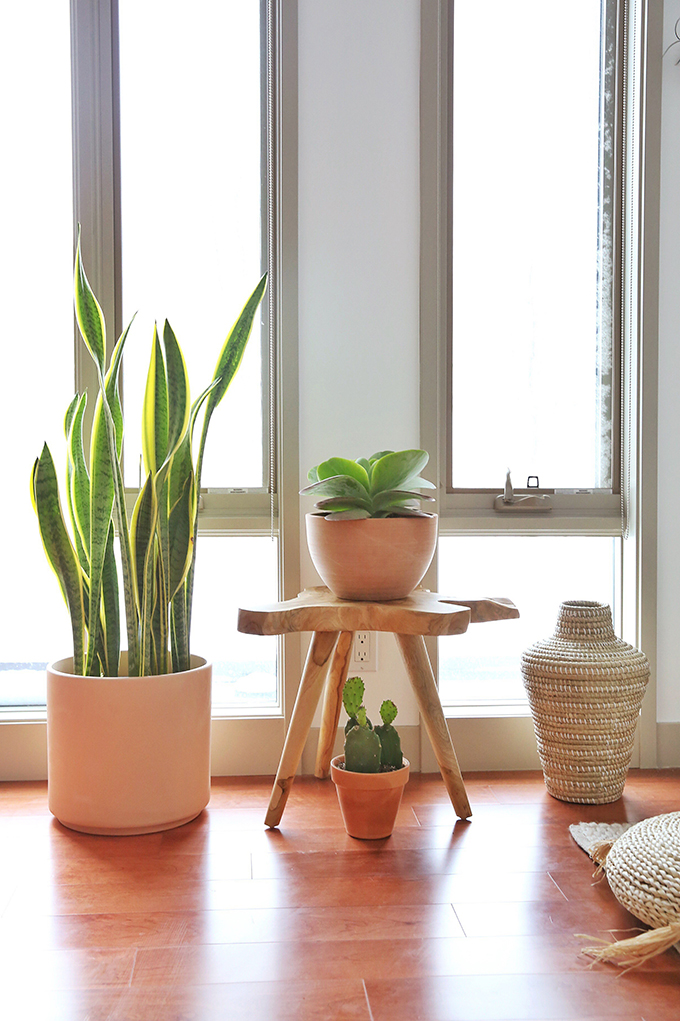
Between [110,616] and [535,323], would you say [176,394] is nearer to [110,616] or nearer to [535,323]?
[110,616]

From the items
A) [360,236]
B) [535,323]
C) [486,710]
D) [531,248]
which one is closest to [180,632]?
[486,710]

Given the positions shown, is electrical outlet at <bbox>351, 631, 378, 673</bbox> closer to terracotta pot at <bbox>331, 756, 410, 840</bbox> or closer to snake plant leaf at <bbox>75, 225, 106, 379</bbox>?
terracotta pot at <bbox>331, 756, 410, 840</bbox>

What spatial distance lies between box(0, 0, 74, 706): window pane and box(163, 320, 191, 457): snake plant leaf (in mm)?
507

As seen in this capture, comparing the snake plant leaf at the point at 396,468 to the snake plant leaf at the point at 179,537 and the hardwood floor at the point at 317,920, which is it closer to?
the snake plant leaf at the point at 179,537

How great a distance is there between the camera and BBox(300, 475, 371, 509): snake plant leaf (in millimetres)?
1577

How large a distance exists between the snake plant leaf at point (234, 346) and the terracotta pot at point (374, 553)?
1.16 feet

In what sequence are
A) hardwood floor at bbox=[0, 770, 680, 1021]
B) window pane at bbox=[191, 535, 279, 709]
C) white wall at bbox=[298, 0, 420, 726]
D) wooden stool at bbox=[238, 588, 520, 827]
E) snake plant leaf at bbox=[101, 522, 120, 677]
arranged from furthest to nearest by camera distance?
1. window pane at bbox=[191, 535, 279, 709]
2. white wall at bbox=[298, 0, 420, 726]
3. snake plant leaf at bbox=[101, 522, 120, 677]
4. wooden stool at bbox=[238, 588, 520, 827]
5. hardwood floor at bbox=[0, 770, 680, 1021]

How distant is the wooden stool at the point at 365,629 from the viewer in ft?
5.04

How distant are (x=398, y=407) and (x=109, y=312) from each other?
2.53 ft

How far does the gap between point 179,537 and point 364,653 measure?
61 cm

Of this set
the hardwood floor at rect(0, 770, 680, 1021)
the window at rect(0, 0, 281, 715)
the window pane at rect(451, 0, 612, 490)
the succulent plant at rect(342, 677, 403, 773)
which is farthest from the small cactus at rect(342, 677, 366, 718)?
the window pane at rect(451, 0, 612, 490)

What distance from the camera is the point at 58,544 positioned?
1.69m

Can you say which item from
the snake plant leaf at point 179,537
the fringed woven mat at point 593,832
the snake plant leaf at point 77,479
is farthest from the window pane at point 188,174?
the fringed woven mat at point 593,832

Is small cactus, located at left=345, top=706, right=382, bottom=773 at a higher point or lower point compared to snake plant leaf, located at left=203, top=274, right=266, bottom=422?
lower
